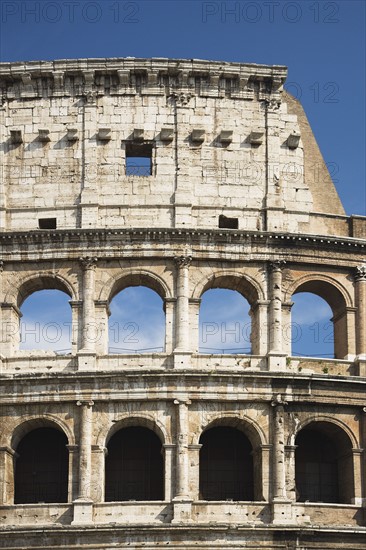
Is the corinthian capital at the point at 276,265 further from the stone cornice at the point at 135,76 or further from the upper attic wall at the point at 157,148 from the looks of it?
the stone cornice at the point at 135,76

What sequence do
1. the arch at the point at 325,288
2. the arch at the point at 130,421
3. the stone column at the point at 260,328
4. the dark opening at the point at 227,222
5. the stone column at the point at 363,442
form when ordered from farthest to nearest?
the dark opening at the point at 227,222, the arch at the point at 325,288, the stone column at the point at 260,328, the stone column at the point at 363,442, the arch at the point at 130,421

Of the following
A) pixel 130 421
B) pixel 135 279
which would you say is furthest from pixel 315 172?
pixel 130 421

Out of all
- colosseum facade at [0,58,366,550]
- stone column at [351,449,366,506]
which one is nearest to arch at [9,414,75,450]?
colosseum facade at [0,58,366,550]

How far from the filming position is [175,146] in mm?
34188

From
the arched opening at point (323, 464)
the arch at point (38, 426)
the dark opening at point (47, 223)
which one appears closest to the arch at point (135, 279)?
the dark opening at point (47, 223)

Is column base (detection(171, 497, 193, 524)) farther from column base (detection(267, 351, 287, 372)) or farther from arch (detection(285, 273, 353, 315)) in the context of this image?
arch (detection(285, 273, 353, 315))

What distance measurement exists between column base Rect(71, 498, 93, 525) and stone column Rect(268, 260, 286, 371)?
5.83m

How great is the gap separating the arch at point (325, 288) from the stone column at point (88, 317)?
5.17 metres

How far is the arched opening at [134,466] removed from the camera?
3216 cm

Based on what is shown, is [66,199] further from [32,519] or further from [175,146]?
[32,519]

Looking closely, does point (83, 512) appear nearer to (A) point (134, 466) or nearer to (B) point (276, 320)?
(A) point (134, 466)

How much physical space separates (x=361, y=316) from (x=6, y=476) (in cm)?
1022

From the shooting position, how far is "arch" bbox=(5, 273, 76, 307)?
108 feet

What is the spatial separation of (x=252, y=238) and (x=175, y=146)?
11.2 ft
